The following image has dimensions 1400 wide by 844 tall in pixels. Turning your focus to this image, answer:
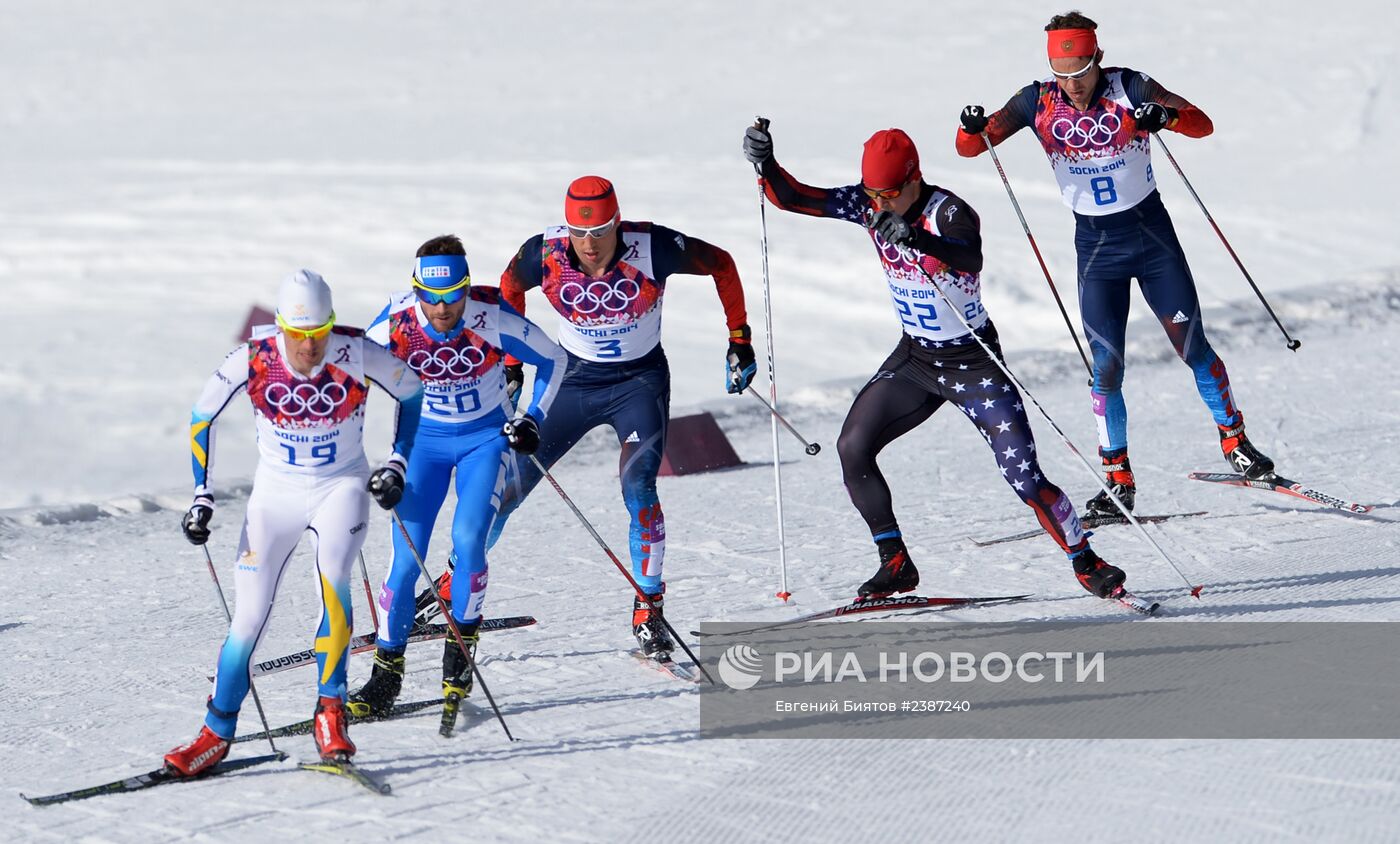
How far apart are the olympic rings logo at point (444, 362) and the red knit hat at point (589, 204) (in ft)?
2.18

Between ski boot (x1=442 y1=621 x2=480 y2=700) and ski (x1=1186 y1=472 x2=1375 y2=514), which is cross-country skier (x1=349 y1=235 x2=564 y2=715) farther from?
ski (x1=1186 y1=472 x2=1375 y2=514)

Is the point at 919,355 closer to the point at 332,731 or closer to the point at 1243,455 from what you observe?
the point at 1243,455

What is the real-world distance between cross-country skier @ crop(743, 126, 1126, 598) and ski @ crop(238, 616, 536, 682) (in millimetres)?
1510

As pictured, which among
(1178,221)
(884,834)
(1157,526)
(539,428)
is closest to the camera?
(884,834)

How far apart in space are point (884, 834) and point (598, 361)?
8.06ft

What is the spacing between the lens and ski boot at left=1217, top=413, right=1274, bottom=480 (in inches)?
339

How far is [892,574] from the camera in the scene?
709 centimetres

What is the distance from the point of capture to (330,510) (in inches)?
208

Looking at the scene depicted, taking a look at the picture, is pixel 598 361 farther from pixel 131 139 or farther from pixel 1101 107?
pixel 131 139

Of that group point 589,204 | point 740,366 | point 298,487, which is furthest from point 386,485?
point 740,366

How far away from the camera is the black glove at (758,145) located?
6.80 metres

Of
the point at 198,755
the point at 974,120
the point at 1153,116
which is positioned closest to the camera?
the point at 198,755

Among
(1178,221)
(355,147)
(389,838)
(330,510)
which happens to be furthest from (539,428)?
(355,147)

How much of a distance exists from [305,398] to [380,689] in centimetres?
123
